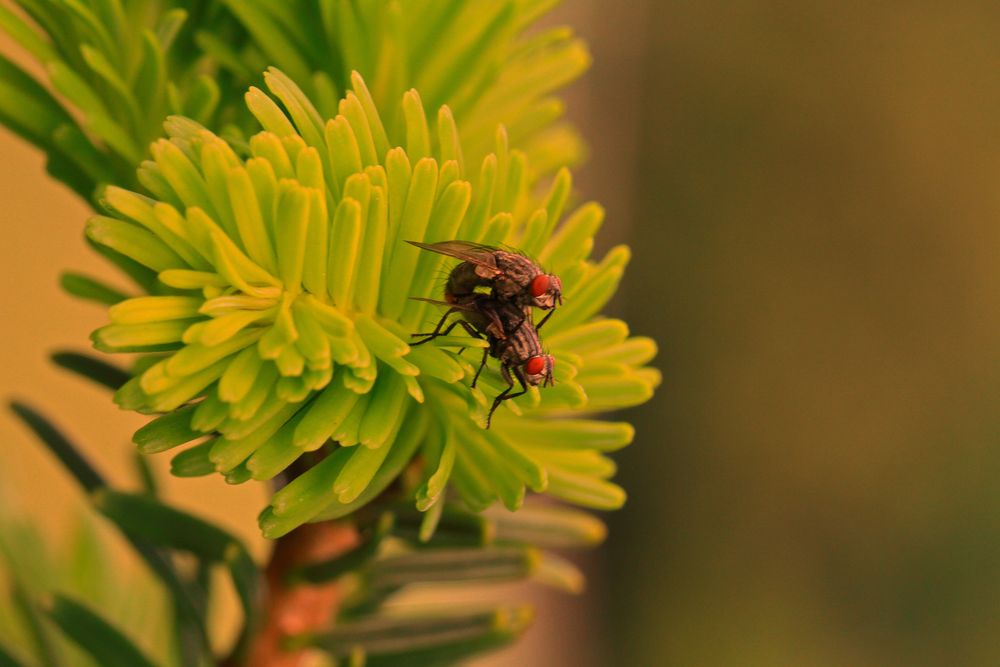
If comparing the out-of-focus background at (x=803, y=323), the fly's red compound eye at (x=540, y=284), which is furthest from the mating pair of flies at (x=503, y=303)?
the out-of-focus background at (x=803, y=323)

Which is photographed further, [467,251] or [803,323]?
[803,323]

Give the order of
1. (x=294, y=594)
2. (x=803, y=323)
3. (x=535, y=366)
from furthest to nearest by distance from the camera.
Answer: (x=803, y=323) → (x=294, y=594) → (x=535, y=366)

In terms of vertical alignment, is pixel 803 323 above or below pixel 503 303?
above

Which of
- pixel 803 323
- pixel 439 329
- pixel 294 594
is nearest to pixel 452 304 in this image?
pixel 439 329

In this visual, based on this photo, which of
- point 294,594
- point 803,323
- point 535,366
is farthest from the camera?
point 803,323

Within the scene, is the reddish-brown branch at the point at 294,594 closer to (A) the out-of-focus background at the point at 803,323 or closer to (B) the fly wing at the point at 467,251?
(B) the fly wing at the point at 467,251

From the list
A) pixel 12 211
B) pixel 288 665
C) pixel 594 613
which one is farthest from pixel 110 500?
pixel 594 613

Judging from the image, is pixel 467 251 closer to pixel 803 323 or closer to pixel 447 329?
pixel 447 329
